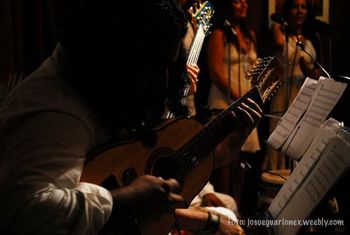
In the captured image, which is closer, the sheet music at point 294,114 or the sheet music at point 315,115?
the sheet music at point 315,115

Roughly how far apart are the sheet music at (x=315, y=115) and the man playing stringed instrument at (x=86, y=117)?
2.10 feet

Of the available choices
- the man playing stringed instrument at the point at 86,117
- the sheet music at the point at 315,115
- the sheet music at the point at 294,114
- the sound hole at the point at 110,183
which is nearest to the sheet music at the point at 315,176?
the sheet music at the point at 315,115

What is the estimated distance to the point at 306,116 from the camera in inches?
69.0

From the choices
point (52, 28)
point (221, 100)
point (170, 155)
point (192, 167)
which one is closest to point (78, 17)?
point (170, 155)

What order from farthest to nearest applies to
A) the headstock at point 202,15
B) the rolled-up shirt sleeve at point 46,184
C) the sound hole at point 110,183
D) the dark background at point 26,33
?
the dark background at point 26,33, the headstock at point 202,15, the sound hole at point 110,183, the rolled-up shirt sleeve at point 46,184

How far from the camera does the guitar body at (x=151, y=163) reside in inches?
51.6

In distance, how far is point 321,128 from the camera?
61.6 inches

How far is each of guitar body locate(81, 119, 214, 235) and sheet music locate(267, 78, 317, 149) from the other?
359mm

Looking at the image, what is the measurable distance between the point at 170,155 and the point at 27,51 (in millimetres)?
1932

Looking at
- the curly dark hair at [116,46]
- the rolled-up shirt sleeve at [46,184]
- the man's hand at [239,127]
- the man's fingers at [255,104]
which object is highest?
the curly dark hair at [116,46]

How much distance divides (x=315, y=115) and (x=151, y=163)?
25.9 inches

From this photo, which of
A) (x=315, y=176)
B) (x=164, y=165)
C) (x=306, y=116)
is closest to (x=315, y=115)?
(x=306, y=116)

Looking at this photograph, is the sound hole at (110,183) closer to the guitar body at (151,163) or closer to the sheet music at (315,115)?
the guitar body at (151,163)

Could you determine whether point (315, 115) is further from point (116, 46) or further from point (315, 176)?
point (116, 46)
